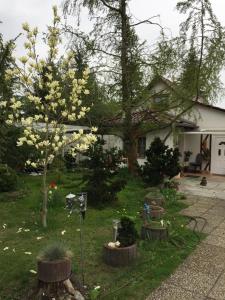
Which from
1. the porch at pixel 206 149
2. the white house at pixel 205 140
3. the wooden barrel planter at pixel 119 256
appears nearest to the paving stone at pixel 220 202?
the wooden barrel planter at pixel 119 256

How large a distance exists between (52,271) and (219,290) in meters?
2.67

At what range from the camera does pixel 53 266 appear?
4.68 metres

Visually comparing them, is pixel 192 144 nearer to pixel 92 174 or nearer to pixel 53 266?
pixel 92 174

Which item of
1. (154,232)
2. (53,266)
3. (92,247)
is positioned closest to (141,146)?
(154,232)

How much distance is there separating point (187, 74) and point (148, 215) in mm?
7238

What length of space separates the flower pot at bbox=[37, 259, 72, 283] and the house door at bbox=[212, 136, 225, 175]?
16.0m

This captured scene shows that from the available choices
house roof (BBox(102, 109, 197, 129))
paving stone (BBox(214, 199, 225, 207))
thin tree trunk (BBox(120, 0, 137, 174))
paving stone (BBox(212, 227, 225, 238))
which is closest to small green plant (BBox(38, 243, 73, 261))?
paving stone (BBox(212, 227, 225, 238))

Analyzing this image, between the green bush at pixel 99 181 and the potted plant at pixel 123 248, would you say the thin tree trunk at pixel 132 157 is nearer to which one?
the green bush at pixel 99 181

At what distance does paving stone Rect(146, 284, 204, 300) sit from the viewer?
495cm

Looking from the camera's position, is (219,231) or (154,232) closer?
(154,232)

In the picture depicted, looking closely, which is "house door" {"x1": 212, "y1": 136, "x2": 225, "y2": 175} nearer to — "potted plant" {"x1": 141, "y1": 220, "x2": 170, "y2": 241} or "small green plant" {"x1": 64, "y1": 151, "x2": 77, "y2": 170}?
"small green plant" {"x1": 64, "y1": 151, "x2": 77, "y2": 170}

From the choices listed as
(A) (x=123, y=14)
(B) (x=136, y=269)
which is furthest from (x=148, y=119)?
(B) (x=136, y=269)

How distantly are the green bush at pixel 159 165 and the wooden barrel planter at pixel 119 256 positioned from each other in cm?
716

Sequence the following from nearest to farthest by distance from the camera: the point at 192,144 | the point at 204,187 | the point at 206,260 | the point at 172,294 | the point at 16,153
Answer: the point at 172,294, the point at 206,260, the point at 16,153, the point at 204,187, the point at 192,144
